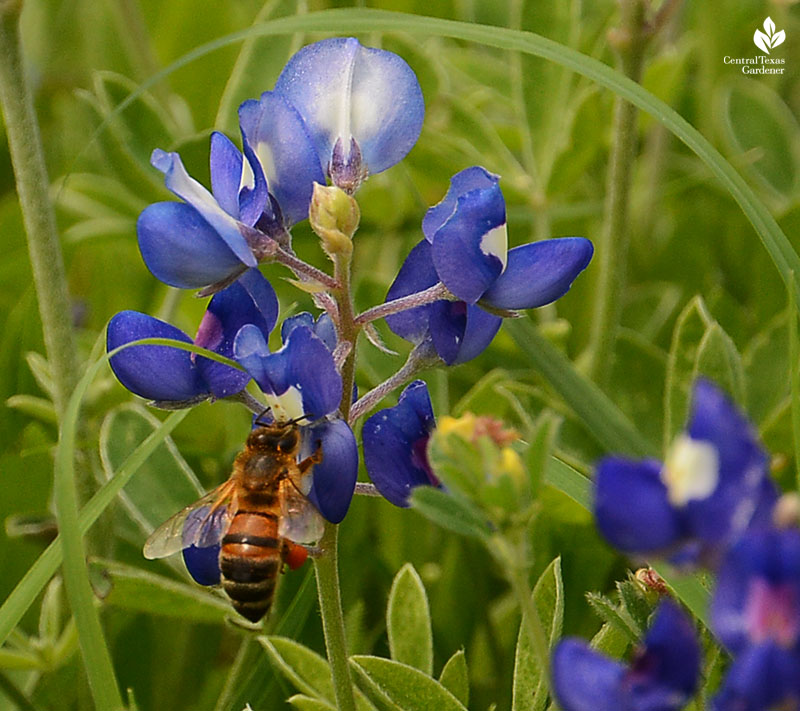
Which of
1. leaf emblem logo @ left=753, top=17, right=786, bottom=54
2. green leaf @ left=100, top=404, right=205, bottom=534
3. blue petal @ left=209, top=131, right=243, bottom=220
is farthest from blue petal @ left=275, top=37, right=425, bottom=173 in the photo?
leaf emblem logo @ left=753, top=17, right=786, bottom=54

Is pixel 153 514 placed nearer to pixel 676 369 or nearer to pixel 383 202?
pixel 676 369

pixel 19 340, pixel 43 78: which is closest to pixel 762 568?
pixel 19 340

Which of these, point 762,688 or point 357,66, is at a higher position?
point 357,66

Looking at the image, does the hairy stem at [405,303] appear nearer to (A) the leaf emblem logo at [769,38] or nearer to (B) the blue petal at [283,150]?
(B) the blue petal at [283,150]

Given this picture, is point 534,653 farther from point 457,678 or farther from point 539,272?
point 539,272

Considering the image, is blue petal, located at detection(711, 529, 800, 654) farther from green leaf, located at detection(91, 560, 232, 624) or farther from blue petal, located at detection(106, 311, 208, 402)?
green leaf, located at detection(91, 560, 232, 624)

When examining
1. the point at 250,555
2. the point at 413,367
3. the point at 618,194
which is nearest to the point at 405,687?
the point at 250,555
